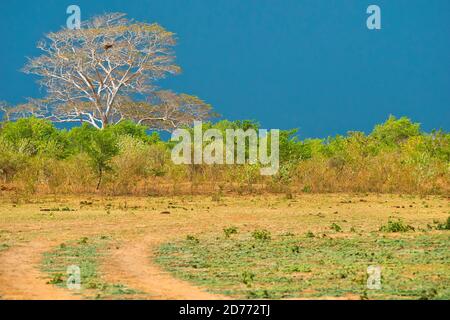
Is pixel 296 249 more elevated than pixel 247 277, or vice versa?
pixel 296 249

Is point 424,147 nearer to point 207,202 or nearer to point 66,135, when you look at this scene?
point 207,202

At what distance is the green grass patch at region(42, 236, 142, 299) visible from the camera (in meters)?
10.3

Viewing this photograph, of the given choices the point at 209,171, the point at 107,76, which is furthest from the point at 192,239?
the point at 107,76

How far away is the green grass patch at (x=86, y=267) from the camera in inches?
407

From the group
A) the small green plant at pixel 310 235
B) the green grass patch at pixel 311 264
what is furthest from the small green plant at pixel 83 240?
the small green plant at pixel 310 235

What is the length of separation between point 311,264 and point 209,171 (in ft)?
68.8

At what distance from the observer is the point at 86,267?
12.7 meters

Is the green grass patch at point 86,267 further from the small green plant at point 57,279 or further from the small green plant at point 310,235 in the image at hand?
the small green plant at point 310,235

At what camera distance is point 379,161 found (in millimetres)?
33469

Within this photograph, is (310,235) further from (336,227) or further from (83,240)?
(83,240)

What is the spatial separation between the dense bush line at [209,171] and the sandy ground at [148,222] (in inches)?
90.7

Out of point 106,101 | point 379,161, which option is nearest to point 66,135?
point 106,101

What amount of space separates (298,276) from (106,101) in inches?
1551
